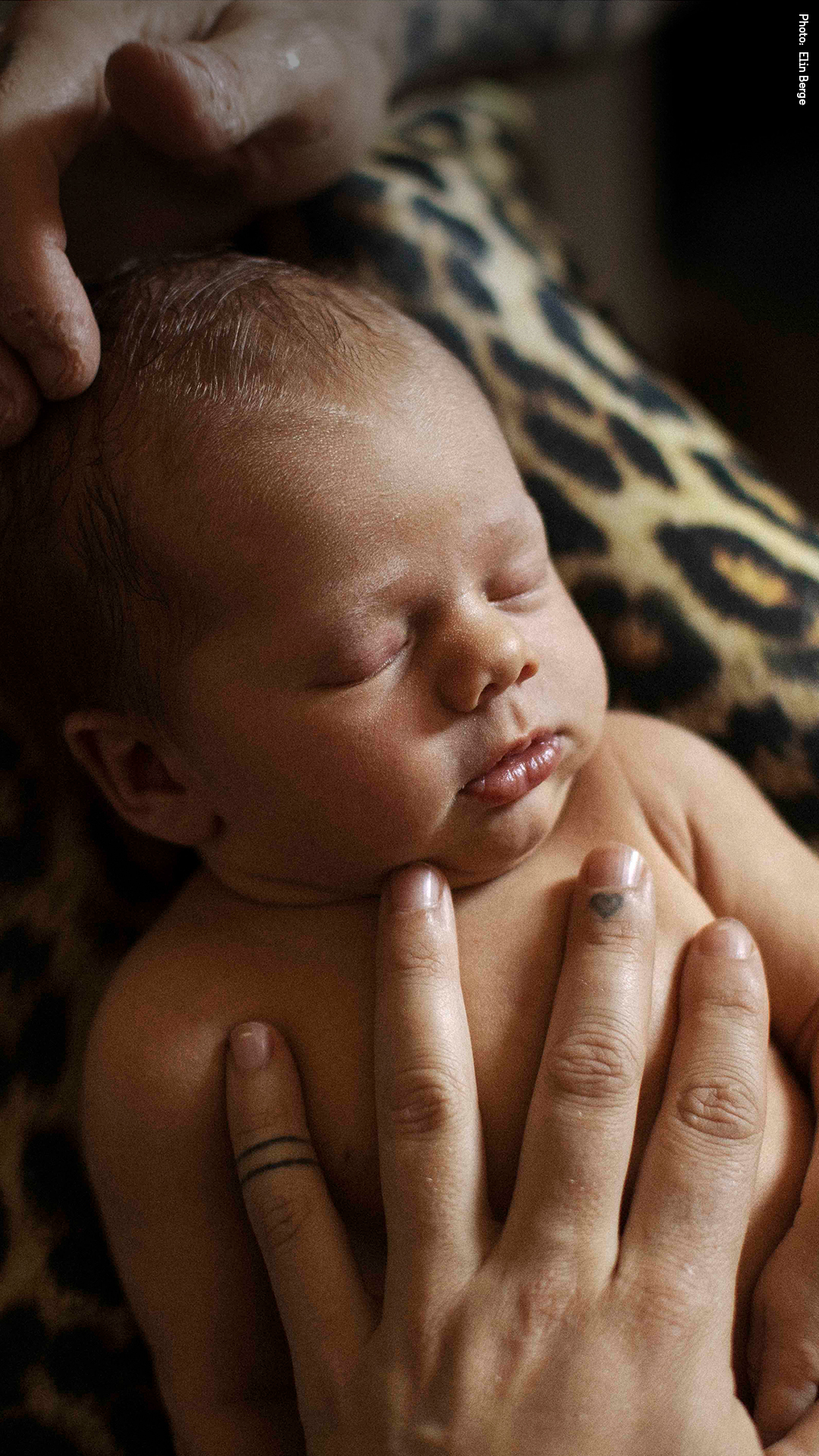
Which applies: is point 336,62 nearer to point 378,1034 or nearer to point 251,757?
point 251,757

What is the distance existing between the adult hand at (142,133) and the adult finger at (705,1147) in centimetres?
69

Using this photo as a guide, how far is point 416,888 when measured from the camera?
898 millimetres

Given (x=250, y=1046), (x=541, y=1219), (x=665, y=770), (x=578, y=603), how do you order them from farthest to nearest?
(x=578, y=603) → (x=665, y=770) → (x=250, y=1046) → (x=541, y=1219)

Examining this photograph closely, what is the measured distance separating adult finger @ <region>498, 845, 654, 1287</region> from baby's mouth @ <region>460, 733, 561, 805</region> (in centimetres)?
10

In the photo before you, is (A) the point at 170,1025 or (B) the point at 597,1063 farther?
(A) the point at 170,1025

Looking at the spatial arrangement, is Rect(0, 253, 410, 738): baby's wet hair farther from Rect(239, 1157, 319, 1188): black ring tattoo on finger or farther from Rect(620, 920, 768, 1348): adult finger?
Rect(620, 920, 768, 1348): adult finger

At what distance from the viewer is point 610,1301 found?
0.79m

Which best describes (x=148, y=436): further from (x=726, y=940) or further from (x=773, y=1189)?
(x=773, y=1189)

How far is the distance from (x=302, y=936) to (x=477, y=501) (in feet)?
1.30

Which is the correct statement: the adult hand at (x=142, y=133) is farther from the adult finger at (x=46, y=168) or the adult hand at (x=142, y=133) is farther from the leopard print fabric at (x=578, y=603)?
the leopard print fabric at (x=578, y=603)

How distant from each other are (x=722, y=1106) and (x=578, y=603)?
21.3 inches

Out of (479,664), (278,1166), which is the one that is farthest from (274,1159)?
(479,664)

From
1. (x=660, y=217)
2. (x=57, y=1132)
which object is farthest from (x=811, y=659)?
(x=660, y=217)

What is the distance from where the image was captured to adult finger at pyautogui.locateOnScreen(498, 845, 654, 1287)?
80cm
